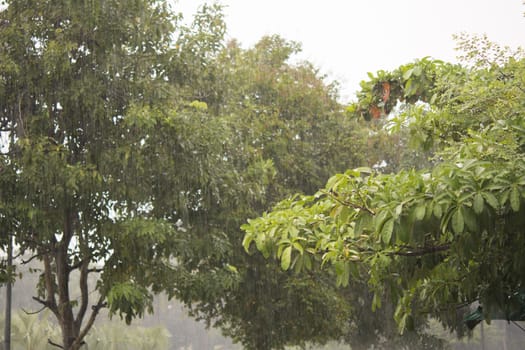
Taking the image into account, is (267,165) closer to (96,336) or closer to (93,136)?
(93,136)

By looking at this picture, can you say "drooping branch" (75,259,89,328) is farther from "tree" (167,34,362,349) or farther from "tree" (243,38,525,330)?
"tree" (243,38,525,330)

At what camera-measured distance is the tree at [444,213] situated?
3.46 metres

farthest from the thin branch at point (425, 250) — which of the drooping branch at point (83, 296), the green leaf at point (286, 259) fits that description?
the drooping branch at point (83, 296)

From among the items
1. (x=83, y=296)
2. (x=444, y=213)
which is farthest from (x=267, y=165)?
(x=444, y=213)

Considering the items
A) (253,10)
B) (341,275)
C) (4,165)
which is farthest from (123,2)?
(253,10)

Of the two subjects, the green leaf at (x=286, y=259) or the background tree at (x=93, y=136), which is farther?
the background tree at (x=93, y=136)

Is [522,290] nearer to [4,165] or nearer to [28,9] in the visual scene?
[4,165]

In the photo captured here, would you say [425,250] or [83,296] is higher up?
[425,250]

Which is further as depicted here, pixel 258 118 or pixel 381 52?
pixel 381 52

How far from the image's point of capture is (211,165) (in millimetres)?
10383

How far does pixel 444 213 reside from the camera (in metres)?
3.52

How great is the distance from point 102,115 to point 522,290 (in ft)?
20.5

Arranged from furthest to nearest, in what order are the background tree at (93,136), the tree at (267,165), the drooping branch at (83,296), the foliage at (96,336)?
the foliage at (96,336) → the tree at (267,165) → the drooping branch at (83,296) → the background tree at (93,136)

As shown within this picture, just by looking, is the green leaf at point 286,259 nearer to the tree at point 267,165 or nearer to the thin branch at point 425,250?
the thin branch at point 425,250
